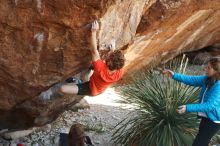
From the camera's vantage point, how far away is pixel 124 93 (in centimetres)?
798

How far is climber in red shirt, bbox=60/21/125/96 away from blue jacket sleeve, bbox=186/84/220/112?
1.14 m

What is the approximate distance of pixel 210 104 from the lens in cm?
554

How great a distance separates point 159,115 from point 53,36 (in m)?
2.52

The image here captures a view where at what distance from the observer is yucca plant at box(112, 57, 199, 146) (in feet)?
23.7

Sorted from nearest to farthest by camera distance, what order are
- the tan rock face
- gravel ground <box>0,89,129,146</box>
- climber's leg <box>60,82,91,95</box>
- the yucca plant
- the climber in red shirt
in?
the tan rock face → the climber in red shirt → climber's leg <box>60,82,91,95</box> → the yucca plant → gravel ground <box>0,89,129,146</box>

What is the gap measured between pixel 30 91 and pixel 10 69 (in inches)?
21.3

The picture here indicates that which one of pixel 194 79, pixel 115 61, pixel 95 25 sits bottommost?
pixel 194 79

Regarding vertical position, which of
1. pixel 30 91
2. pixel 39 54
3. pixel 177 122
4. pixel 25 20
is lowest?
pixel 177 122

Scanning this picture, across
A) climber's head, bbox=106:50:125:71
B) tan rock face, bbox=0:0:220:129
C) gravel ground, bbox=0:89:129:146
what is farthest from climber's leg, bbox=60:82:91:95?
gravel ground, bbox=0:89:129:146

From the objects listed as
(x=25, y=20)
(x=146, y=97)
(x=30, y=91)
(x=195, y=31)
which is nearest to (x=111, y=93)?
(x=195, y=31)

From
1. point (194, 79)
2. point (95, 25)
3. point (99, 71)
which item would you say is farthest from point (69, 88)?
point (194, 79)

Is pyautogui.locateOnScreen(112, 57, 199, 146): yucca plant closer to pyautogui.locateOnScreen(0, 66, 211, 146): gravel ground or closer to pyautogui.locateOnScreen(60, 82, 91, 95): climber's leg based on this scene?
pyautogui.locateOnScreen(0, 66, 211, 146): gravel ground

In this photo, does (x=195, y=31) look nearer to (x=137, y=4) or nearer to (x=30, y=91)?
(x=137, y=4)

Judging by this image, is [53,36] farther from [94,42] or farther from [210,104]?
[210,104]
